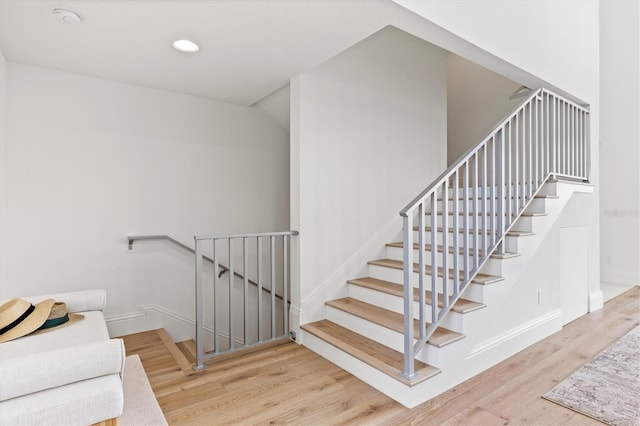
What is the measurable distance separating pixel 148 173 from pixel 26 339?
1763mm

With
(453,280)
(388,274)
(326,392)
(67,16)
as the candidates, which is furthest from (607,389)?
(67,16)

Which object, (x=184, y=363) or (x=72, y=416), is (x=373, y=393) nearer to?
(x=184, y=363)

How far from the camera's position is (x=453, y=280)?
2418mm

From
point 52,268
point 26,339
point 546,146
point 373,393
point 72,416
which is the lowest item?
point 373,393

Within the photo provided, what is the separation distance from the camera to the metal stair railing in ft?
6.90

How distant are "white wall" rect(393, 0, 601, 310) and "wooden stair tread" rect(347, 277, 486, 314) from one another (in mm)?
1849

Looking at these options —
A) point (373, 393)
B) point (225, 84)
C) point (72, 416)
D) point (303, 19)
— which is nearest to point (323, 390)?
point (373, 393)

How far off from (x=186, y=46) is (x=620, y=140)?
20.6ft

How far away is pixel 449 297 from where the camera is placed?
243 cm

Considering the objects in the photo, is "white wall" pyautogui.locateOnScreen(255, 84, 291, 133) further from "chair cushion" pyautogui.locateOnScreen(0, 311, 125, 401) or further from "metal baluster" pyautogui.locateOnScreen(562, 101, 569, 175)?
"metal baluster" pyautogui.locateOnScreen(562, 101, 569, 175)

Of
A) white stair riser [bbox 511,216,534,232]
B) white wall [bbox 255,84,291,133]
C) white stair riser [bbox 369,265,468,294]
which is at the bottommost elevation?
white stair riser [bbox 369,265,468,294]

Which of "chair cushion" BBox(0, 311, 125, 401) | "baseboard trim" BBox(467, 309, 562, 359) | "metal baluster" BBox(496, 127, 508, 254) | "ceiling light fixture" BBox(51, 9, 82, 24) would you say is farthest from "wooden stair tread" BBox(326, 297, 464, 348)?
"ceiling light fixture" BBox(51, 9, 82, 24)

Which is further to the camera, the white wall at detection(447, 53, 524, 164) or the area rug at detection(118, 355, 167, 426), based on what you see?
the white wall at detection(447, 53, 524, 164)

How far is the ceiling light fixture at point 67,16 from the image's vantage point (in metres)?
1.99
